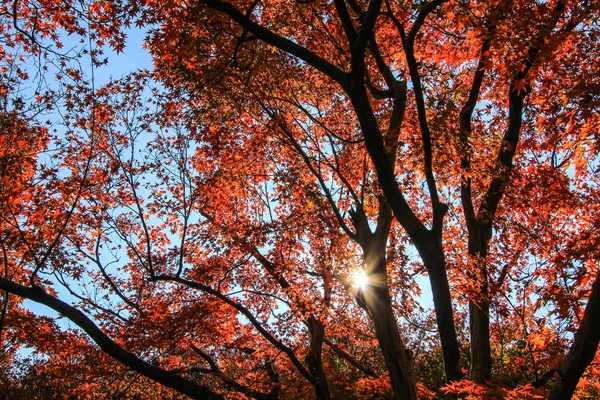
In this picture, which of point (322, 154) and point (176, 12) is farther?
point (322, 154)

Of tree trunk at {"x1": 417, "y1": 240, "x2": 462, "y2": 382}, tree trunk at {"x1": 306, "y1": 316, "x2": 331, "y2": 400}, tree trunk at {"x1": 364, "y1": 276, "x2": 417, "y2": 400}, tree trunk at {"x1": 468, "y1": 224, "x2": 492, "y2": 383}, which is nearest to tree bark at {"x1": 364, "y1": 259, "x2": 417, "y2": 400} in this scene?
tree trunk at {"x1": 364, "y1": 276, "x2": 417, "y2": 400}

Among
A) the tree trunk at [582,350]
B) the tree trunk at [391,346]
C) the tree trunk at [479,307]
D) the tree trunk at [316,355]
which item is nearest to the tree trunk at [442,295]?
the tree trunk at [479,307]

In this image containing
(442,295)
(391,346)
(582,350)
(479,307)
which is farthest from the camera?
(391,346)

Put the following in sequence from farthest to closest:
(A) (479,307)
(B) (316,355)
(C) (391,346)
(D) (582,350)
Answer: (B) (316,355), (C) (391,346), (A) (479,307), (D) (582,350)

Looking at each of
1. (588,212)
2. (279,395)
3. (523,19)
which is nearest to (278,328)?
(279,395)

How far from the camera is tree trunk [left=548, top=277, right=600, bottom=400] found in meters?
3.67

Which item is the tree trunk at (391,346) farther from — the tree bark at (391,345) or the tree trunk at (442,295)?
the tree trunk at (442,295)

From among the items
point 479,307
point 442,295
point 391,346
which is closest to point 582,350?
point 442,295

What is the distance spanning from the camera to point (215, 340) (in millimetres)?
10406

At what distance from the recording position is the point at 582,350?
3.76m

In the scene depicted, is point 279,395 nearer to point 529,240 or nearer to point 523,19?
point 529,240

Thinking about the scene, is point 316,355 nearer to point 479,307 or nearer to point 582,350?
point 479,307

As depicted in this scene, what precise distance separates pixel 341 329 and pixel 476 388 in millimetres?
6050

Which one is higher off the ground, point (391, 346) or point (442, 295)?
point (442, 295)
